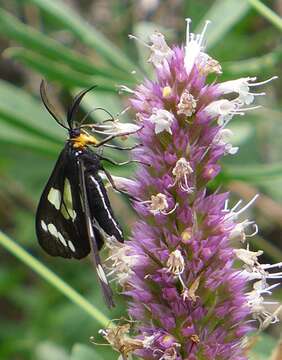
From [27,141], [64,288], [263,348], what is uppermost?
[27,141]

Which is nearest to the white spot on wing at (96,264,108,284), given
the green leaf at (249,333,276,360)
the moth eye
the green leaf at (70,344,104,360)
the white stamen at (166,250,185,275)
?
the white stamen at (166,250,185,275)

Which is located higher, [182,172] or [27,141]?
[182,172]

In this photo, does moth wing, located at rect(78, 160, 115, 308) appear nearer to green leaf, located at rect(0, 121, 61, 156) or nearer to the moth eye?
the moth eye

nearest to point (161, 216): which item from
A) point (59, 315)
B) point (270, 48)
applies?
point (59, 315)

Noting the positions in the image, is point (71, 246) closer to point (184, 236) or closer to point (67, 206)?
point (67, 206)

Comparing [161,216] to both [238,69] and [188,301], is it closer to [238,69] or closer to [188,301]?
[188,301]

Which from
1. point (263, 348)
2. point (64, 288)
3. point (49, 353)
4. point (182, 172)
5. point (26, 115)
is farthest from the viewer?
point (26, 115)

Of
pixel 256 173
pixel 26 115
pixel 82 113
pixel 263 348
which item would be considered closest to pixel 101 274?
pixel 263 348

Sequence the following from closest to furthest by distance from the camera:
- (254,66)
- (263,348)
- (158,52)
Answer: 1. (158,52)
2. (263,348)
3. (254,66)
